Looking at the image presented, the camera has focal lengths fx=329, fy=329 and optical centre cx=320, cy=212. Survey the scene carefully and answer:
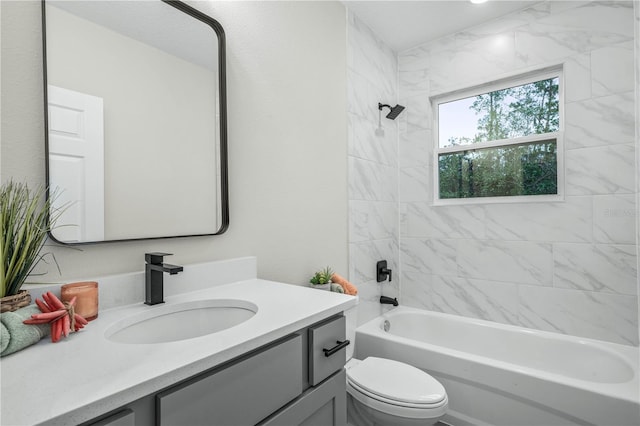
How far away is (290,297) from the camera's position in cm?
115

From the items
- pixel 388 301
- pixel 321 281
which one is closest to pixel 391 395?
pixel 321 281

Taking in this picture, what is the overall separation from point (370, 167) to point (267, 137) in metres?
1.08

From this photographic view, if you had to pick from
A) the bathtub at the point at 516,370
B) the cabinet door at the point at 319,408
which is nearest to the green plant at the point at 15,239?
the cabinet door at the point at 319,408

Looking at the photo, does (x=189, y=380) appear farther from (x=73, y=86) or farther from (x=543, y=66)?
(x=543, y=66)

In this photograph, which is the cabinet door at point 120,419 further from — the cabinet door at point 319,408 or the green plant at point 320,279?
the green plant at point 320,279

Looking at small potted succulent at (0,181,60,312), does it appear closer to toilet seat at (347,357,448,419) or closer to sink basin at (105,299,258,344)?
sink basin at (105,299,258,344)

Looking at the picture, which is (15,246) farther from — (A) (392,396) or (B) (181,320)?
(A) (392,396)

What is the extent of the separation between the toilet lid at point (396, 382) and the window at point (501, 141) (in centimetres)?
150

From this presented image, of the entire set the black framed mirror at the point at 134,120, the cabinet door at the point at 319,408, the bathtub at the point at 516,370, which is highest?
the black framed mirror at the point at 134,120

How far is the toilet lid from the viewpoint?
58.1 inches

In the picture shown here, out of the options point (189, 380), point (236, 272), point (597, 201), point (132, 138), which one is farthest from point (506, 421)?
point (132, 138)

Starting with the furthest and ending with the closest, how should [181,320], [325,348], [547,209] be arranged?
1. [547,209]
2. [181,320]
3. [325,348]

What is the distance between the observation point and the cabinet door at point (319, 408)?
0.86 m

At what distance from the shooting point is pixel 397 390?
1.53m
